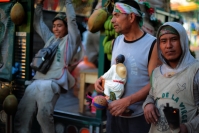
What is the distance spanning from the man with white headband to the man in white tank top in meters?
0.30

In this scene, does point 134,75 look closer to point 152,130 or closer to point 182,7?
point 152,130

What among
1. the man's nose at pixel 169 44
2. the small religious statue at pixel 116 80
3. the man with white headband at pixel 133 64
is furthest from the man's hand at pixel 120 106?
the man's nose at pixel 169 44

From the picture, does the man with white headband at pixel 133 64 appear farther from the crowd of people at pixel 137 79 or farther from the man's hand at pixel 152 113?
the man's hand at pixel 152 113

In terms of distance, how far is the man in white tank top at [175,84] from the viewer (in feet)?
7.13

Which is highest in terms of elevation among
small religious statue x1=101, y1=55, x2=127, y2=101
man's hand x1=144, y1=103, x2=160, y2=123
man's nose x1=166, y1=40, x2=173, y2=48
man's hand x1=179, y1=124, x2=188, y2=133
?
man's nose x1=166, y1=40, x2=173, y2=48

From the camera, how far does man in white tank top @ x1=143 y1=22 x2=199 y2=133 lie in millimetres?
2172

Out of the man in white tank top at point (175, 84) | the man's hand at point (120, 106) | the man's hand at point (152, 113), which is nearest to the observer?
the man in white tank top at point (175, 84)

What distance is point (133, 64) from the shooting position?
2.77m

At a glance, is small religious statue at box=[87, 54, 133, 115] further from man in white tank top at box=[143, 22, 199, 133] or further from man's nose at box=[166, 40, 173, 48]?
man's nose at box=[166, 40, 173, 48]

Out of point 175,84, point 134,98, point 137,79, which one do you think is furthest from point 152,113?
point 137,79

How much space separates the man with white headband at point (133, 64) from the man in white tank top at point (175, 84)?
0.30 m

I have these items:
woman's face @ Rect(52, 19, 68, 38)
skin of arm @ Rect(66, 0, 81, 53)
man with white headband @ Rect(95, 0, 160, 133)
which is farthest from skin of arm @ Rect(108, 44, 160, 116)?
woman's face @ Rect(52, 19, 68, 38)

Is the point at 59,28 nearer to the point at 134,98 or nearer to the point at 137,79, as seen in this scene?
the point at 137,79

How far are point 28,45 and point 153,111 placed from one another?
2960 mm
